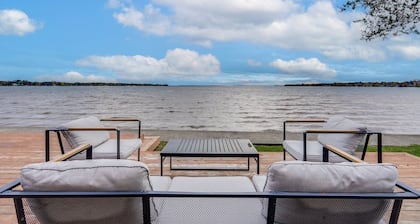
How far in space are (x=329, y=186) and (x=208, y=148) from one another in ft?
7.89

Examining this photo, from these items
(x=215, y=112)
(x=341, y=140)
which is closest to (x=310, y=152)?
(x=341, y=140)

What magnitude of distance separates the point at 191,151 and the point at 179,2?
7.32 metres

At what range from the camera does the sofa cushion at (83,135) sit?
3611 millimetres

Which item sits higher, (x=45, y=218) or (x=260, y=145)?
(x=45, y=218)

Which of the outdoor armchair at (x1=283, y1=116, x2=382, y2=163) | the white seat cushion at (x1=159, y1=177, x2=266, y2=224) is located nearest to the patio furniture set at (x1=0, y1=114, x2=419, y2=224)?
the white seat cushion at (x1=159, y1=177, x2=266, y2=224)

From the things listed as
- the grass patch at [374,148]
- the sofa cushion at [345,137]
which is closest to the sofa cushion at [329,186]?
the sofa cushion at [345,137]

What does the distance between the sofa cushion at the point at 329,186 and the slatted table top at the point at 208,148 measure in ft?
6.50

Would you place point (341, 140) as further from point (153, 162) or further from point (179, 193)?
point (179, 193)

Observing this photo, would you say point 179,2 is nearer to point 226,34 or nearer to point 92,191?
point 92,191

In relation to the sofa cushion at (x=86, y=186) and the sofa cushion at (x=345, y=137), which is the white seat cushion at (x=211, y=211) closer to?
the sofa cushion at (x=86, y=186)

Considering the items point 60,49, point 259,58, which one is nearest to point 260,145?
point 60,49

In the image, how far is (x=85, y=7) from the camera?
11539 mm

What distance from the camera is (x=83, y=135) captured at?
3721 mm

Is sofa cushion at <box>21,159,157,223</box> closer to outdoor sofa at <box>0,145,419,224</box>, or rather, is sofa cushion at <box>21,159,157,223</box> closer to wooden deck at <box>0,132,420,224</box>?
outdoor sofa at <box>0,145,419,224</box>
